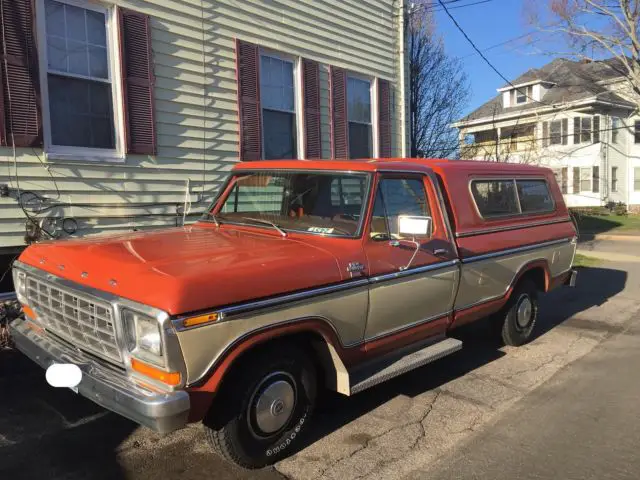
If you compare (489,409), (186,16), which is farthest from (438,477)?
(186,16)

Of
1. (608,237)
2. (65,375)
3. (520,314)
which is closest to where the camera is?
(65,375)

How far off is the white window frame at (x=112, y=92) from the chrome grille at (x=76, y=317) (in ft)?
8.69

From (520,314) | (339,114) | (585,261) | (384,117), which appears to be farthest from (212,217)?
(585,261)

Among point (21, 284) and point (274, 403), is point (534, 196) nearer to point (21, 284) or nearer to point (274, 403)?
point (274, 403)

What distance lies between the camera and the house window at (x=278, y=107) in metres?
8.01

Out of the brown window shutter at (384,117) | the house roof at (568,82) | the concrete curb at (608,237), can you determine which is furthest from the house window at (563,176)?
the brown window shutter at (384,117)

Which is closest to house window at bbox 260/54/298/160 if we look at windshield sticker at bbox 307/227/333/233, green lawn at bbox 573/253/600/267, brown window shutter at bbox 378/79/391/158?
brown window shutter at bbox 378/79/391/158

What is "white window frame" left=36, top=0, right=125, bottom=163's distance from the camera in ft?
18.2

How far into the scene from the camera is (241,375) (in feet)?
9.62

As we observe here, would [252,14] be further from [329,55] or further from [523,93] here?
[523,93]

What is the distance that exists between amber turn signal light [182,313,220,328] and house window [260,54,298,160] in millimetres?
5576

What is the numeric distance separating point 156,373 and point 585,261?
10.7 metres

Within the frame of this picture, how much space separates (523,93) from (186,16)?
26.0 m

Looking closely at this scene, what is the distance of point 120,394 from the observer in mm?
2656
